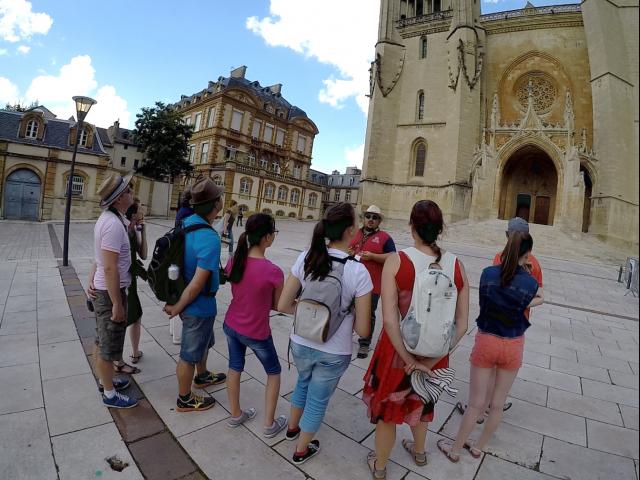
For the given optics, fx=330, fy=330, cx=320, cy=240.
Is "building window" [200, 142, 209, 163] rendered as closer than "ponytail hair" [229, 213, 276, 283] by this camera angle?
No

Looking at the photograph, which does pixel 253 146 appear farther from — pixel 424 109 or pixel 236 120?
pixel 424 109

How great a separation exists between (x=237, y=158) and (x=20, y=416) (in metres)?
36.3

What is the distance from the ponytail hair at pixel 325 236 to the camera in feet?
7.54

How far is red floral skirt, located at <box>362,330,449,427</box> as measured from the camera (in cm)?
229

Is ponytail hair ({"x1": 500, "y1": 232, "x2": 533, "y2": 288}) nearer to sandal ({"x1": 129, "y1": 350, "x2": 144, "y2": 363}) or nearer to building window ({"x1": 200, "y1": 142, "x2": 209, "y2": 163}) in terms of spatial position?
sandal ({"x1": 129, "y1": 350, "x2": 144, "y2": 363})

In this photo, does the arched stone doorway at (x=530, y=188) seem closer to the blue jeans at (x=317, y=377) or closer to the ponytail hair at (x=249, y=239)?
the ponytail hair at (x=249, y=239)

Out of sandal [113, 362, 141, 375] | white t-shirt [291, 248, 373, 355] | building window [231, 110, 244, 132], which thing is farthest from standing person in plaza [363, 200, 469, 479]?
building window [231, 110, 244, 132]

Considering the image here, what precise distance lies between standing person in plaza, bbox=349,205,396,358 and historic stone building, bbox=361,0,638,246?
22.4m

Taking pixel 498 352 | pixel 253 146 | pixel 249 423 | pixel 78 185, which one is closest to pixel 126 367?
Result: pixel 249 423

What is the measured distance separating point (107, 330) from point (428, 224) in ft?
9.62

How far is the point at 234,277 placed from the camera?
8.75ft

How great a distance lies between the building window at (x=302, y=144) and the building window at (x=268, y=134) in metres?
4.51

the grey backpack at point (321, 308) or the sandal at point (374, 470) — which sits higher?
the grey backpack at point (321, 308)

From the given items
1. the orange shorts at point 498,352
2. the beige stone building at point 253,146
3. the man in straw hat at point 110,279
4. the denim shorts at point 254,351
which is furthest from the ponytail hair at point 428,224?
the beige stone building at point 253,146
